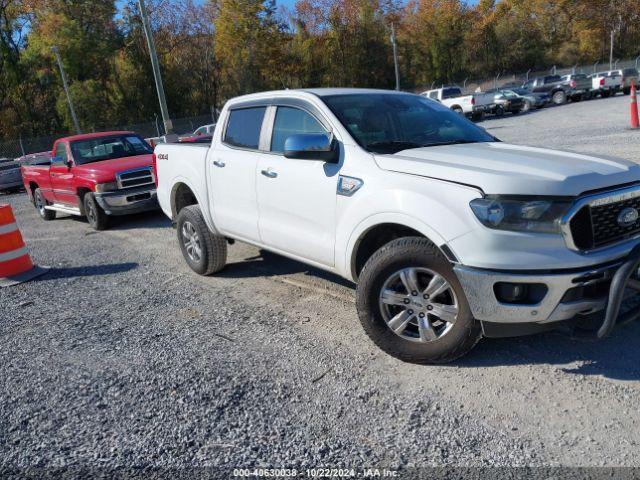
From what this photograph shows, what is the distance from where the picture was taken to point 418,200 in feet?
10.9

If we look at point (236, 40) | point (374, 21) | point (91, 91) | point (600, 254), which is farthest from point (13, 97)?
point (600, 254)

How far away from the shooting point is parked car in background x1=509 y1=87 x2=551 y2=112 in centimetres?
3017

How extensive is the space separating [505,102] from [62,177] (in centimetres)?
2509

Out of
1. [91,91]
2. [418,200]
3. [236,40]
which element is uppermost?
[236,40]

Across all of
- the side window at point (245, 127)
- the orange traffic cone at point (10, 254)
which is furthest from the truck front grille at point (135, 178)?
the side window at point (245, 127)

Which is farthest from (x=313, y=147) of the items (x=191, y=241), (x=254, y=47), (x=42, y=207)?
(x=254, y=47)

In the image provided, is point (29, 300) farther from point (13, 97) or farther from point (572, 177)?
point (13, 97)

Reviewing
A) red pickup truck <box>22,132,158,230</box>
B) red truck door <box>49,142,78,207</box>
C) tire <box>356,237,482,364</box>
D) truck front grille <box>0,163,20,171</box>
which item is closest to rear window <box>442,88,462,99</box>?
truck front grille <box>0,163,20,171</box>

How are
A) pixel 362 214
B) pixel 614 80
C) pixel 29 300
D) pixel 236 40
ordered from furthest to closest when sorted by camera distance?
pixel 236 40, pixel 614 80, pixel 29 300, pixel 362 214

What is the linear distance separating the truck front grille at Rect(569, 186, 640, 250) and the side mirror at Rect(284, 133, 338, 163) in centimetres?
169

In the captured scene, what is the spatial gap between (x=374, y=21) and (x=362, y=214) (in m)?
64.9

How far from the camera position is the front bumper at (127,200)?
353 inches

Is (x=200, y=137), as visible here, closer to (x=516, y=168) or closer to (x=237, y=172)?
(x=237, y=172)

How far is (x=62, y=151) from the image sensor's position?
1012 centimetres
